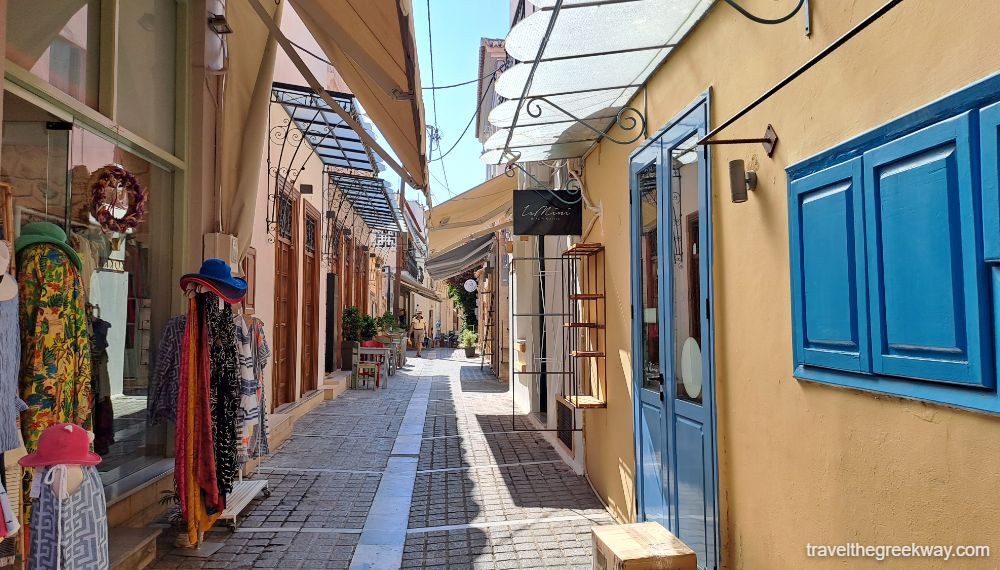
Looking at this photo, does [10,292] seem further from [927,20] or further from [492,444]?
[492,444]

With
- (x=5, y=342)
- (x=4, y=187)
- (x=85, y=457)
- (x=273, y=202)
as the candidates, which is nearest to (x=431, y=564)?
(x=85, y=457)

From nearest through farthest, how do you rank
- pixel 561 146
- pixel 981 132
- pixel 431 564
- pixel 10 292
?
pixel 981 132, pixel 10 292, pixel 431 564, pixel 561 146

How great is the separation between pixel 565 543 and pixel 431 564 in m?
0.94

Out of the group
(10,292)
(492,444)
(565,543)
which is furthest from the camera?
(492,444)

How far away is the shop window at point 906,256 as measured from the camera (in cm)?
167

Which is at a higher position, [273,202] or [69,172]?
[273,202]

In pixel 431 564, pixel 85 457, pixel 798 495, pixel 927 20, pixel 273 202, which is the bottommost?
pixel 431 564

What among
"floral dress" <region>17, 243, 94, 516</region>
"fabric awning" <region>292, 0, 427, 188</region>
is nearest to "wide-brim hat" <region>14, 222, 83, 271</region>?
"floral dress" <region>17, 243, 94, 516</region>

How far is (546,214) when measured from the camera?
6.18 m

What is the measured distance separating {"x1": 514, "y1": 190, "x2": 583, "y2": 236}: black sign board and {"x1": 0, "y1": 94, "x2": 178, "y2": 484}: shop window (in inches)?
113

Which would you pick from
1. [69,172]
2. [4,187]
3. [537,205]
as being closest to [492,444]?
[537,205]

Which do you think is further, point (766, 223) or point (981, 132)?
point (766, 223)

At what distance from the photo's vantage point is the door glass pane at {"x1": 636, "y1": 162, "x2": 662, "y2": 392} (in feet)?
14.1

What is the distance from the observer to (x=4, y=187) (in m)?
2.78
